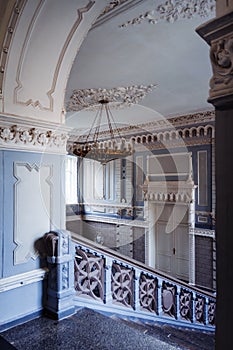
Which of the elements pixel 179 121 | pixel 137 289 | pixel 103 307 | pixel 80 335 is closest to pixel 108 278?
pixel 103 307

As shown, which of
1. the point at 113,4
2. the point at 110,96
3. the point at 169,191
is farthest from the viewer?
the point at 169,191

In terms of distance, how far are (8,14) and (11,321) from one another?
1.78 metres

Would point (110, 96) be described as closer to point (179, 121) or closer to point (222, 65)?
point (179, 121)

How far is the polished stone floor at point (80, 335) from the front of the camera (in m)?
1.58

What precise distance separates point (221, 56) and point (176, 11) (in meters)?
2.00

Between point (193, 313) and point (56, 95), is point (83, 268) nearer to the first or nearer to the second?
point (56, 95)

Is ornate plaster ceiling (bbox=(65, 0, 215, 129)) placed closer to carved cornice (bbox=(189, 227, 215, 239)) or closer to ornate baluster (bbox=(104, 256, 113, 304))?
ornate baluster (bbox=(104, 256, 113, 304))

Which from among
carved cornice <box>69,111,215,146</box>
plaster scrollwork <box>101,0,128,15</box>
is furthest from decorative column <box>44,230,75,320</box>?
carved cornice <box>69,111,215,146</box>

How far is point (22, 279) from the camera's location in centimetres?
184

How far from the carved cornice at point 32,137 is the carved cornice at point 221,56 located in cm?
138

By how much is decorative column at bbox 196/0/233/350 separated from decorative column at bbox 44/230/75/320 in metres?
1.36

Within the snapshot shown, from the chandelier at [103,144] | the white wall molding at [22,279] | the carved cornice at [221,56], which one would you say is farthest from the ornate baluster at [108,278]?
the chandelier at [103,144]

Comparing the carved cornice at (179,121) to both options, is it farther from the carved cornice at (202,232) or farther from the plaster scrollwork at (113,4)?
the plaster scrollwork at (113,4)

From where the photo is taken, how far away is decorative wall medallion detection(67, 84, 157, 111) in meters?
4.44
